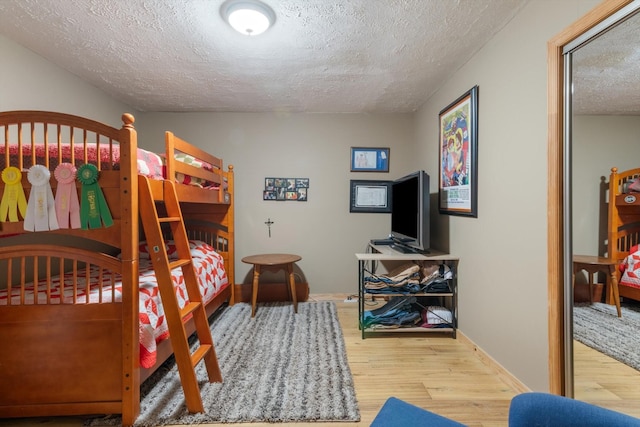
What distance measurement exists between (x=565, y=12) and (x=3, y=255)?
2950 millimetres

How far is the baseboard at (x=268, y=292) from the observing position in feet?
11.4

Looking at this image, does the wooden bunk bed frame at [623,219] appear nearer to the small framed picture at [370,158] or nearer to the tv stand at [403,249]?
the tv stand at [403,249]

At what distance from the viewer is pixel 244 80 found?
2.62 meters

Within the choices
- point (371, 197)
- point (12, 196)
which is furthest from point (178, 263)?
point (371, 197)

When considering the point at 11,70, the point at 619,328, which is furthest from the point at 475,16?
the point at 11,70

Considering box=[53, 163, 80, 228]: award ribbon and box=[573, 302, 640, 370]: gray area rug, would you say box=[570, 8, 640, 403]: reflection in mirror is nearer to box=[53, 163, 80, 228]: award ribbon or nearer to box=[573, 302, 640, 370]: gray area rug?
box=[573, 302, 640, 370]: gray area rug

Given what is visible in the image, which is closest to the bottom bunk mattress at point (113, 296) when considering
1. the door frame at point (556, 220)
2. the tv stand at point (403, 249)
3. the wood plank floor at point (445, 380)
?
the wood plank floor at point (445, 380)

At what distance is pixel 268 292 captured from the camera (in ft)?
11.4

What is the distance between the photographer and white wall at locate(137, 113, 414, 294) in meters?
3.51

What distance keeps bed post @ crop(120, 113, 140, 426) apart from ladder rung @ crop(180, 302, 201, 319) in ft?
0.74

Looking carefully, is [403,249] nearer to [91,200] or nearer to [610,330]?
[610,330]

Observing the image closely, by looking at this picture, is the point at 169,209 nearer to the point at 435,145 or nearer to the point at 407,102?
the point at 435,145

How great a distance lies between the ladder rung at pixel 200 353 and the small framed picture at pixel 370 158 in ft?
8.16

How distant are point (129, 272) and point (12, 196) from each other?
63 centimetres
